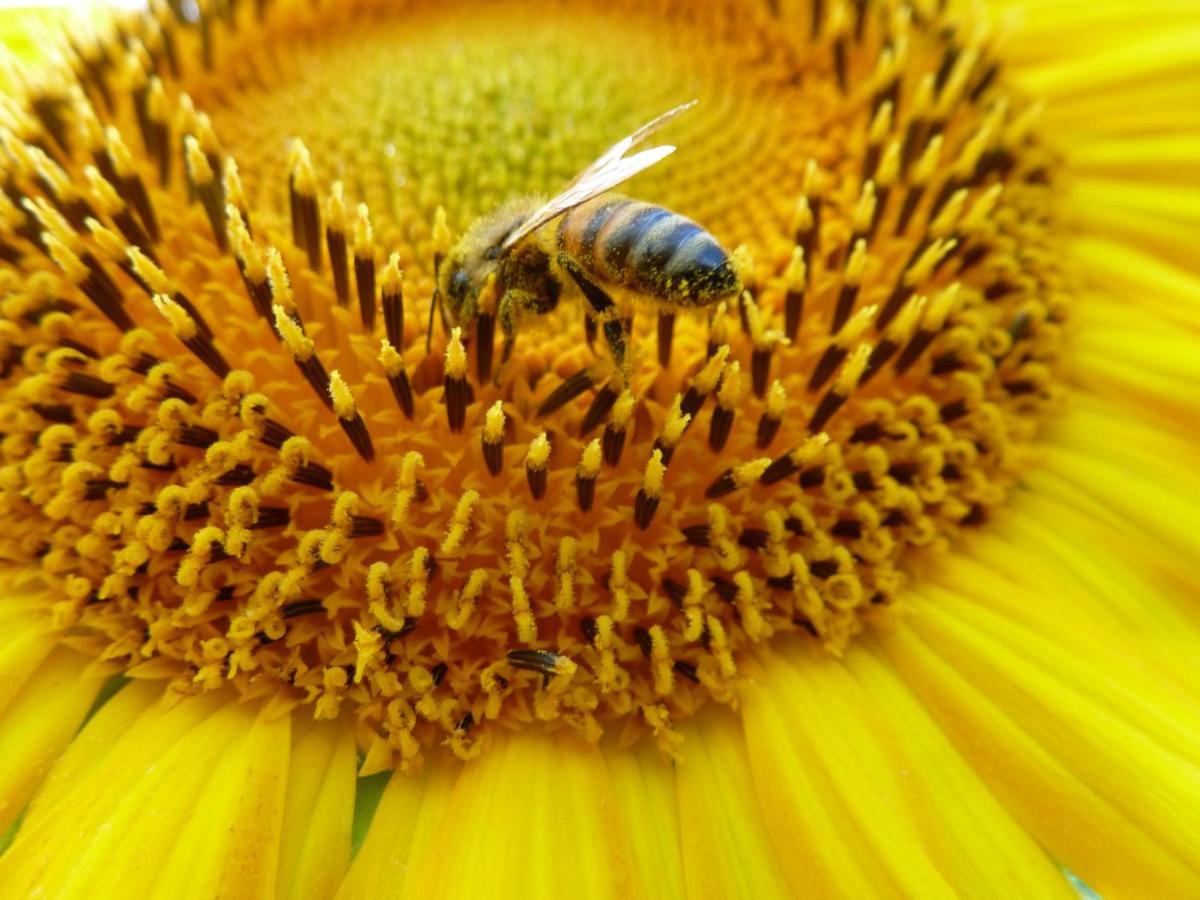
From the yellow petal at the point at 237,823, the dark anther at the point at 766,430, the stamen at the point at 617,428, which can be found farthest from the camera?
the dark anther at the point at 766,430

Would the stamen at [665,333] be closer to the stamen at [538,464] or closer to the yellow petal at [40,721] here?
the stamen at [538,464]

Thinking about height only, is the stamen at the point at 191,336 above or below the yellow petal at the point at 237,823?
Result: above

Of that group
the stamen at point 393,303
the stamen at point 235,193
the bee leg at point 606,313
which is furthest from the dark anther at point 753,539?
the stamen at point 235,193

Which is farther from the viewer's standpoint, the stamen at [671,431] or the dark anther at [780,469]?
the dark anther at [780,469]

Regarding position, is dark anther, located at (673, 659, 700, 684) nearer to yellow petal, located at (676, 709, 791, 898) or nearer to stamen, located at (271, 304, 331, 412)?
yellow petal, located at (676, 709, 791, 898)

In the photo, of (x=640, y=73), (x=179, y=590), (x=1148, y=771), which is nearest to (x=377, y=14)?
(x=640, y=73)

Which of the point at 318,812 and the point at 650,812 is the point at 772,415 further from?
the point at 318,812

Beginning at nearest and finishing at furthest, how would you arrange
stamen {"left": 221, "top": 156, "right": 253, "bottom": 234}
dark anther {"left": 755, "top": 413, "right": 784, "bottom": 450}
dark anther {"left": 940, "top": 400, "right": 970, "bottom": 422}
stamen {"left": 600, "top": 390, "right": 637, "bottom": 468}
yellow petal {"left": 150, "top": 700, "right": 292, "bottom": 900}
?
yellow petal {"left": 150, "top": 700, "right": 292, "bottom": 900} → stamen {"left": 600, "top": 390, "right": 637, "bottom": 468} → dark anther {"left": 755, "top": 413, "right": 784, "bottom": 450} → stamen {"left": 221, "top": 156, "right": 253, "bottom": 234} → dark anther {"left": 940, "top": 400, "right": 970, "bottom": 422}

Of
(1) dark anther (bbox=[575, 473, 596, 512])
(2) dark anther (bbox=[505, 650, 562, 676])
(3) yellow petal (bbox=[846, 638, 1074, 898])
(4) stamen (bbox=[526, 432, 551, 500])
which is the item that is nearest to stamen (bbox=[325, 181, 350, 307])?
(4) stamen (bbox=[526, 432, 551, 500])
